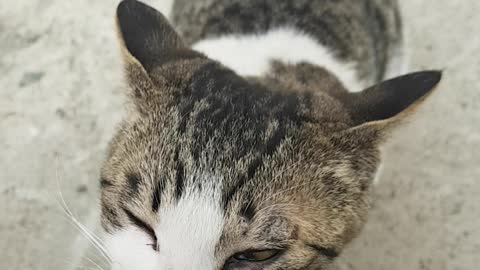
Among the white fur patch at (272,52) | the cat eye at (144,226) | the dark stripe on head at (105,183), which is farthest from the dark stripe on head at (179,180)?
the white fur patch at (272,52)

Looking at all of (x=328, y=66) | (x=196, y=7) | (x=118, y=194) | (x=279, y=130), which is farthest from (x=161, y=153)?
(x=196, y=7)

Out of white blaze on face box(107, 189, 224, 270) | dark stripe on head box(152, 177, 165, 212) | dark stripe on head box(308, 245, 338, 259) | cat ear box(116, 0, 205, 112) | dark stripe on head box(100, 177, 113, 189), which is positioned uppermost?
cat ear box(116, 0, 205, 112)

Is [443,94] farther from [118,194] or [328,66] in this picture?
[118,194]

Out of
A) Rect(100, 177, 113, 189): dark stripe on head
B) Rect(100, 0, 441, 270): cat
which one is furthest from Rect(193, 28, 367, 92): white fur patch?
Rect(100, 177, 113, 189): dark stripe on head

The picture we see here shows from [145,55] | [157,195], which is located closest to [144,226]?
[157,195]

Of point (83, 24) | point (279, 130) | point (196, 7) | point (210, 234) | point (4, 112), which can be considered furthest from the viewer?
point (83, 24)

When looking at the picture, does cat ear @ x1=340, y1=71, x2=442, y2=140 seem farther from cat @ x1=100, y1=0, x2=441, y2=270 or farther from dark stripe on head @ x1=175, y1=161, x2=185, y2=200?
dark stripe on head @ x1=175, y1=161, x2=185, y2=200

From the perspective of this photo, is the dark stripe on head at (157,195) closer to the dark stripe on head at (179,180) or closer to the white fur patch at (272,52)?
the dark stripe on head at (179,180)

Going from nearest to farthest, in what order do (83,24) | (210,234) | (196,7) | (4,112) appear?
(210,234) → (196,7) → (4,112) → (83,24)
